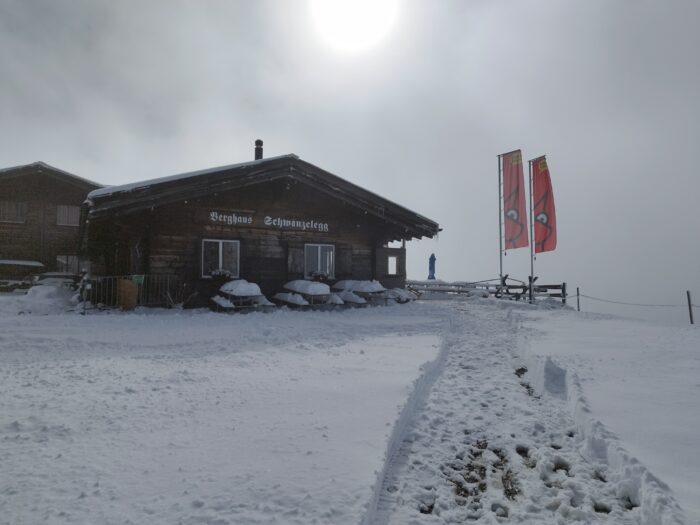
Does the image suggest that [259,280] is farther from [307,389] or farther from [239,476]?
[239,476]

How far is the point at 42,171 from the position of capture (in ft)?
63.8

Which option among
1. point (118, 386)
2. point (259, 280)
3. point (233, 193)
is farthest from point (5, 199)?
point (118, 386)

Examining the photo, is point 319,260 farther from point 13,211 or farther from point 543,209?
point 13,211

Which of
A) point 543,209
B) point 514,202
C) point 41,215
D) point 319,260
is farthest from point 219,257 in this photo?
point 543,209

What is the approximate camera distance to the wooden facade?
18891 millimetres

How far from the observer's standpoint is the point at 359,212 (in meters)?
16.0

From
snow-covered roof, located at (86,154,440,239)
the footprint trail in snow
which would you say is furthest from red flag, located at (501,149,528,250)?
the footprint trail in snow

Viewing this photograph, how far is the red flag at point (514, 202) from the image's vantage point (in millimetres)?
19000

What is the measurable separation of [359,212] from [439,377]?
35.9 ft

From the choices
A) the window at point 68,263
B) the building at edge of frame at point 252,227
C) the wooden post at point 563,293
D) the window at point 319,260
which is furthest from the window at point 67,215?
the wooden post at point 563,293

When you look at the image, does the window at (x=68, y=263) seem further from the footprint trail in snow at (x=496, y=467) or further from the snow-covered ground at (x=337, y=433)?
the footprint trail in snow at (x=496, y=467)

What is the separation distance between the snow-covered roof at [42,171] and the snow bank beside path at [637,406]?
22.6 metres

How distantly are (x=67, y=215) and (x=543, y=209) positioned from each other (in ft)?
80.1

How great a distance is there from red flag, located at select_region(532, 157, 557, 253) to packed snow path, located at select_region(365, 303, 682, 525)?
48.0ft
